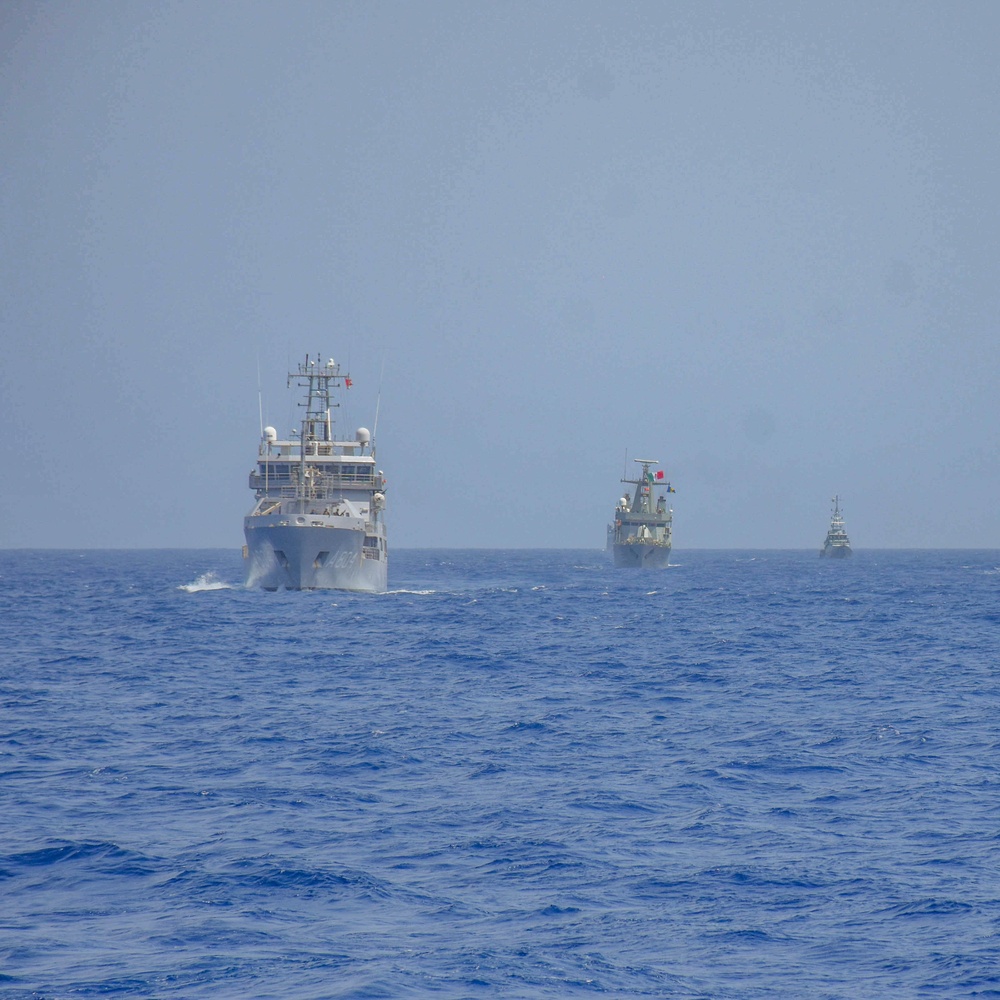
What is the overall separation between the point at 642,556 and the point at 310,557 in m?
75.5

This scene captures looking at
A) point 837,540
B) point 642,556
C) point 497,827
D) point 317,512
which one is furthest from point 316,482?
point 837,540

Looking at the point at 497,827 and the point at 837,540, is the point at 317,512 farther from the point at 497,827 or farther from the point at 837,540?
the point at 837,540

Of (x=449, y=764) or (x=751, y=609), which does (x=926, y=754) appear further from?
(x=751, y=609)

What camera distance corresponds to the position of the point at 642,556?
138 m

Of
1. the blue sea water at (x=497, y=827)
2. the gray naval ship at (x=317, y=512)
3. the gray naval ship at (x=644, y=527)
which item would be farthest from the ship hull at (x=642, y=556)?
the blue sea water at (x=497, y=827)

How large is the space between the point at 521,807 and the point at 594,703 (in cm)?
1155

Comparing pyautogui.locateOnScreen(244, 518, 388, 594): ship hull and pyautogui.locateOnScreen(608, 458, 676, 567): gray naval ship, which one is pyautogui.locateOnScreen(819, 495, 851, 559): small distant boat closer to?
pyautogui.locateOnScreen(608, 458, 676, 567): gray naval ship

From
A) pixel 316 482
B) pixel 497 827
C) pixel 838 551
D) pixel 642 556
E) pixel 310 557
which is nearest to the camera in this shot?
pixel 497 827

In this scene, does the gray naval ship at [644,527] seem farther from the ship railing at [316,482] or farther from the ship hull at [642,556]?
the ship railing at [316,482]

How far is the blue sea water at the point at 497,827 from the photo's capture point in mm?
12867

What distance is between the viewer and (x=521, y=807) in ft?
63.5

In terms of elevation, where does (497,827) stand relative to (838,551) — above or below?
below

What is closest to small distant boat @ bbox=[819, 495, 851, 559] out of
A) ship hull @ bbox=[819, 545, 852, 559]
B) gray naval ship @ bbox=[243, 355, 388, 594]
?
ship hull @ bbox=[819, 545, 852, 559]

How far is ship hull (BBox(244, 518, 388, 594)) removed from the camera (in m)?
66.9
